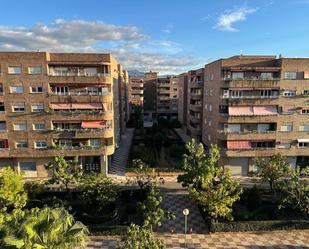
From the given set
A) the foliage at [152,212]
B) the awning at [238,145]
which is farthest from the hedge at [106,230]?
the awning at [238,145]

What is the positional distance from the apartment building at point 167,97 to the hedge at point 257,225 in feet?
250

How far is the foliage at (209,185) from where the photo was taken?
28438 mm

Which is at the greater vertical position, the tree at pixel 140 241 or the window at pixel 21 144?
the window at pixel 21 144

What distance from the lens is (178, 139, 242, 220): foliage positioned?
93.3 feet

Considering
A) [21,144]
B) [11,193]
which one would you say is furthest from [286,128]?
[21,144]

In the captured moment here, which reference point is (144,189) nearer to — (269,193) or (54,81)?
(269,193)

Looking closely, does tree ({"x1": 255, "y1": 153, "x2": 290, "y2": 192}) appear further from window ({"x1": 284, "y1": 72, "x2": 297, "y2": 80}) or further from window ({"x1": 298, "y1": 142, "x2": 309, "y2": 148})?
window ({"x1": 284, "y1": 72, "x2": 297, "y2": 80})

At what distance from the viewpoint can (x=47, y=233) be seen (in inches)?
624

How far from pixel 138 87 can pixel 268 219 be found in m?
77.0

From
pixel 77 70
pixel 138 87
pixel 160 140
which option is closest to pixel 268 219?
pixel 77 70

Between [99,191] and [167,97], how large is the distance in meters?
76.9

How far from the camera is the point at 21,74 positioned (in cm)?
4016

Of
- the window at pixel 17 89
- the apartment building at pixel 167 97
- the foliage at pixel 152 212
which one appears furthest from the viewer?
the apartment building at pixel 167 97

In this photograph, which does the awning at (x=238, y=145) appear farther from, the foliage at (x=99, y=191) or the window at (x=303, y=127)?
the foliage at (x=99, y=191)
